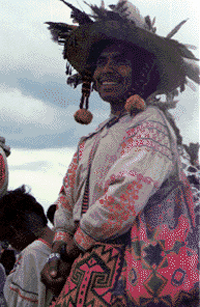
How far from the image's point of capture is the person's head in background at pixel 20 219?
3.20 metres

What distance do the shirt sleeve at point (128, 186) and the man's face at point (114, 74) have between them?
410 mm

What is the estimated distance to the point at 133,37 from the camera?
1.92 metres

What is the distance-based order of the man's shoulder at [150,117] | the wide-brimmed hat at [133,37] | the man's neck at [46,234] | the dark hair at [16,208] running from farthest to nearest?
the dark hair at [16,208], the man's neck at [46,234], the wide-brimmed hat at [133,37], the man's shoulder at [150,117]

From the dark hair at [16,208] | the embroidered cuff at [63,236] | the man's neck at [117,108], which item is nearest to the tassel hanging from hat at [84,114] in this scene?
the man's neck at [117,108]

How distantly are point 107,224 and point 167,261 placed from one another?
0.34m

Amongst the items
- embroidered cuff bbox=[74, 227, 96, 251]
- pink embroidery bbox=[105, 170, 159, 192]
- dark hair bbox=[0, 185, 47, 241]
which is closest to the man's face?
pink embroidery bbox=[105, 170, 159, 192]

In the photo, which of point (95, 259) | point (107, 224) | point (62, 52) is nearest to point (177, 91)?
point (62, 52)

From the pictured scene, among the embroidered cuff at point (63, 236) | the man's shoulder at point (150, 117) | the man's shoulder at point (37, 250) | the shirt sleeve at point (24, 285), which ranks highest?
the man's shoulder at point (150, 117)

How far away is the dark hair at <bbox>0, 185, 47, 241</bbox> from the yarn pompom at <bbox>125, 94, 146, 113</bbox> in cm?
198

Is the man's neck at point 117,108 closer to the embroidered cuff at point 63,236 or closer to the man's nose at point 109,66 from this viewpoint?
the man's nose at point 109,66

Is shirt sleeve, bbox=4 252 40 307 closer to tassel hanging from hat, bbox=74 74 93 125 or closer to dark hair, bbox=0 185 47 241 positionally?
tassel hanging from hat, bbox=74 74 93 125

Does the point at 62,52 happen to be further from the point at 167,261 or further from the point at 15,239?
the point at 15,239

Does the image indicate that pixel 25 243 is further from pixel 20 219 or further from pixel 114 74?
pixel 114 74

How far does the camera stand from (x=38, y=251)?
7.16 ft
